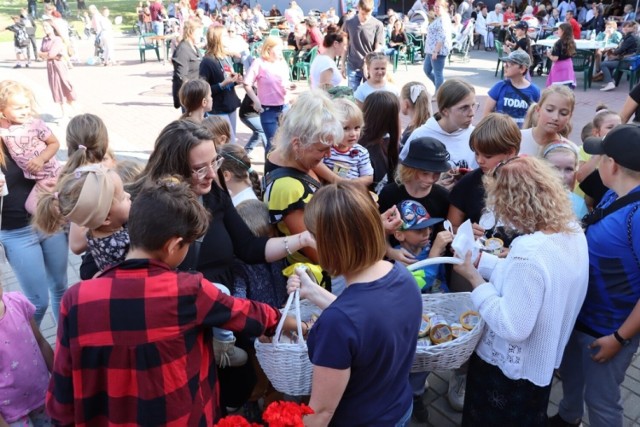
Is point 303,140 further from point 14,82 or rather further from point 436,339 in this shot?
point 14,82

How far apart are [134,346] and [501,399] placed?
170 centimetres

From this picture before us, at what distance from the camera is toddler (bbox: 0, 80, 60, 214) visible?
10.8ft

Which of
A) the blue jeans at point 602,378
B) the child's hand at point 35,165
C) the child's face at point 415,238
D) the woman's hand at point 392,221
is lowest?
the blue jeans at point 602,378

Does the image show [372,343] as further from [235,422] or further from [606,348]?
[606,348]

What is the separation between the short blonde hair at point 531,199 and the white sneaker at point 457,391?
140 cm

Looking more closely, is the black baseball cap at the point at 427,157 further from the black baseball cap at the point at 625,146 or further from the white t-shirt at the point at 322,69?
the white t-shirt at the point at 322,69

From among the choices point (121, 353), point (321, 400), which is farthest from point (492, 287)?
point (121, 353)

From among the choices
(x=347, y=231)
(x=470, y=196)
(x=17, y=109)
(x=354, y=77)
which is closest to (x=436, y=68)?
(x=354, y=77)

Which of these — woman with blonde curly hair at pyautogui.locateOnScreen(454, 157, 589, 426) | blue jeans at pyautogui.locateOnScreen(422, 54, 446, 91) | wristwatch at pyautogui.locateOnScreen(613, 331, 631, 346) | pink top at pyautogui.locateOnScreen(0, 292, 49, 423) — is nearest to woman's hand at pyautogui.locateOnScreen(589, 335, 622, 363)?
wristwatch at pyautogui.locateOnScreen(613, 331, 631, 346)

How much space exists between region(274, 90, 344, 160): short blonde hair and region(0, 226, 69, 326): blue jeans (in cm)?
180

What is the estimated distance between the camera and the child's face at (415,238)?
2.91 m

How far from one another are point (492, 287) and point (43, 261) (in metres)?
2.93

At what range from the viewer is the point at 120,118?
35.0 feet

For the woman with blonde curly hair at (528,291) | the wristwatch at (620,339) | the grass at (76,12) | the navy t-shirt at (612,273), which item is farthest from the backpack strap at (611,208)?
the grass at (76,12)
